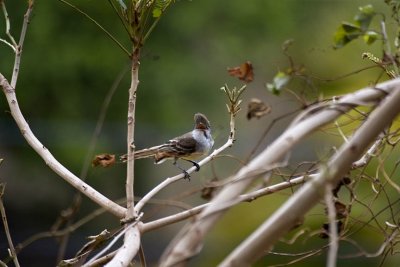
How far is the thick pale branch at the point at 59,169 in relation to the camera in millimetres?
1314

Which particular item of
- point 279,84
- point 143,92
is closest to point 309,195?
point 279,84

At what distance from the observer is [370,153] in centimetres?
135

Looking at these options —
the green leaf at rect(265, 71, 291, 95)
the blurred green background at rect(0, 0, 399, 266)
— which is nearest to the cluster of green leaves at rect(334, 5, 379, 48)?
the green leaf at rect(265, 71, 291, 95)

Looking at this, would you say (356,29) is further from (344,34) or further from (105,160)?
(105,160)

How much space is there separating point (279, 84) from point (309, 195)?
18 centimetres

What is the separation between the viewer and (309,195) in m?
0.84

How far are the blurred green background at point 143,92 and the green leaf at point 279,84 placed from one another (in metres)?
5.02

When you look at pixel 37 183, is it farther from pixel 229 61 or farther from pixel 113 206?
pixel 113 206

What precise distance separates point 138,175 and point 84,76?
37.0 inches

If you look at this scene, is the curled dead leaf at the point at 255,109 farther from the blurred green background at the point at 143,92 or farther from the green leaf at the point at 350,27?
the blurred green background at the point at 143,92

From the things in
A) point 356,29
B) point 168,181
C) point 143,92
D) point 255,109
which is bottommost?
point 168,181

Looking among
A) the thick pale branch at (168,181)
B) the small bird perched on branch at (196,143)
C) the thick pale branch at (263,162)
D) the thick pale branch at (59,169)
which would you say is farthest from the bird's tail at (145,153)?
the thick pale branch at (263,162)

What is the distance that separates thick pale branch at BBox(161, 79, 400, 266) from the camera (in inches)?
32.9

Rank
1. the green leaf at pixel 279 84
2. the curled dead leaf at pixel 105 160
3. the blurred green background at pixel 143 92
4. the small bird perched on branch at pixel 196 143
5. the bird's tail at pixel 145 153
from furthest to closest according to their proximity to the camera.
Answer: the blurred green background at pixel 143 92 → the small bird perched on branch at pixel 196 143 → the bird's tail at pixel 145 153 → the curled dead leaf at pixel 105 160 → the green leaf at pixel 279 84
